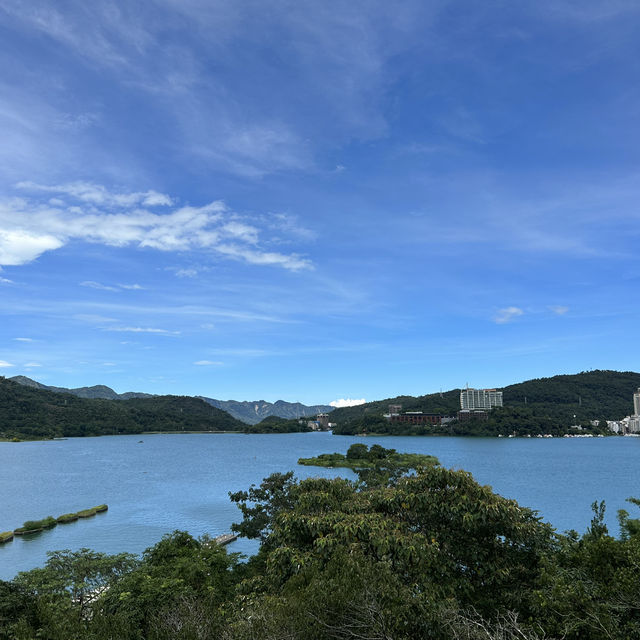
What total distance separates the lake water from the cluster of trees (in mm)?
2280

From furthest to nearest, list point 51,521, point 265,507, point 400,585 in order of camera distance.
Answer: point 51,521
point 265,507
point 400,585

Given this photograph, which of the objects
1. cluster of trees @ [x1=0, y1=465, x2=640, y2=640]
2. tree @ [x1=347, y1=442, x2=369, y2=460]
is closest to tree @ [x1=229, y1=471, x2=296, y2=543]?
cluster of trees @ [x1=0, y1=465, x2=640, y2=640]

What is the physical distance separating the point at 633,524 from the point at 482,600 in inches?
277

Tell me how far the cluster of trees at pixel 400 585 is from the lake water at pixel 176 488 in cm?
228

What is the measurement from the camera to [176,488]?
78438 millimetres

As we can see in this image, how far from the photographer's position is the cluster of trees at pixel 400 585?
33.0 feet

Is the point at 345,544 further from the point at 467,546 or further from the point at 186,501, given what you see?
the point at 186,501

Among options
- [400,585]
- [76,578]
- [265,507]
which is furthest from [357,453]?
[400,585]

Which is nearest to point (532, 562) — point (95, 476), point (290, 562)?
point (290, 562)

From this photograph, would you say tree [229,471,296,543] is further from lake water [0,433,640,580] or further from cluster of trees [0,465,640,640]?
lake water [0,433,640,580]

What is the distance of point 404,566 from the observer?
12.9 meters

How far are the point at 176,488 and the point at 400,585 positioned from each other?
74.6 m

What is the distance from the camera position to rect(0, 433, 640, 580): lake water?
47.5 meters

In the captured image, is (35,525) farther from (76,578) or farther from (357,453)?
(357,453)
